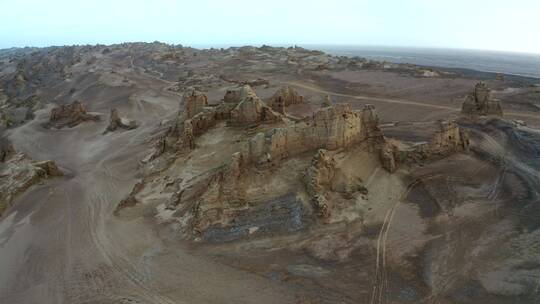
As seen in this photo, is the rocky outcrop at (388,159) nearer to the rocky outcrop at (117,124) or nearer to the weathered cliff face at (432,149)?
the weathered cliff face at (432,149)

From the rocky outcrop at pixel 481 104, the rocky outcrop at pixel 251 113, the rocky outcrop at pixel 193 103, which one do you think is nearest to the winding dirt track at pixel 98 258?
the rocky outcrop at pixel 193 103

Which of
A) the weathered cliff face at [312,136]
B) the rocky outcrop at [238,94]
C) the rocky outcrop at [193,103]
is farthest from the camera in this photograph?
the rocky outcrop at [193,103]


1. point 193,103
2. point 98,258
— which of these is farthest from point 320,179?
point 193,103

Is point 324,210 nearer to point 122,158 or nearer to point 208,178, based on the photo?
point 208,178

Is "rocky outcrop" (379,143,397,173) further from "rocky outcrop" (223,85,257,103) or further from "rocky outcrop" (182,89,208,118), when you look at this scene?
"rocky outcrop" (182,89,208,118)

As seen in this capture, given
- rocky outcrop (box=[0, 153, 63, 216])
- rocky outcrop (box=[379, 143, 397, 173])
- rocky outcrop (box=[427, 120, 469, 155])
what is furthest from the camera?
rocky outcrop (box=[0, 153, 63, 216])

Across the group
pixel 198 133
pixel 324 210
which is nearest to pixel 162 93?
pixel 198 133

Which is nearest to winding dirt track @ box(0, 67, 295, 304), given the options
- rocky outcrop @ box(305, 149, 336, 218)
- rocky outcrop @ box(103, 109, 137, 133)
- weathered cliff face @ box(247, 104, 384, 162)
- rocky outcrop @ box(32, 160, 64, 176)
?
rocky outcrop @ box(32, 160, 64, 176)
